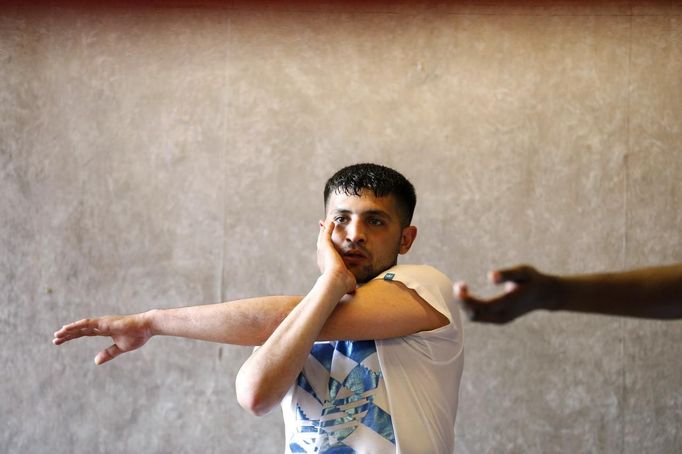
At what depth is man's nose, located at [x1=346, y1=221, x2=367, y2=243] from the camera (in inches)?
83.6

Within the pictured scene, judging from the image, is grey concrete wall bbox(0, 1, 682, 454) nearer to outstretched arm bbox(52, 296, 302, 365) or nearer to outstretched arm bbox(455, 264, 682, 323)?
outstretched arm bbox(52, 296, 302, 365)

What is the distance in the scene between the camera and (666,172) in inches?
137

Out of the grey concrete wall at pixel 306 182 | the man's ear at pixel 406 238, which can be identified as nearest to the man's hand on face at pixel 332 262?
the man's ear at pixel 406 238

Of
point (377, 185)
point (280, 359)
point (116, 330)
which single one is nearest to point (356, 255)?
point (377, 185)

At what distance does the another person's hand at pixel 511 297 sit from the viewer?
3.95 ft

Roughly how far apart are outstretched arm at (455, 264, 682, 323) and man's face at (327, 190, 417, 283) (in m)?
0.91

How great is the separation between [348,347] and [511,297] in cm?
86

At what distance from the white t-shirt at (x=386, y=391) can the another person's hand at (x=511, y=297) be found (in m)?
0.73

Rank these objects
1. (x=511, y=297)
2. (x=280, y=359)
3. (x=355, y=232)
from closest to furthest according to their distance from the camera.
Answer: (x=511, y=297)
(x=280, y=359)
(x=355, y=232)

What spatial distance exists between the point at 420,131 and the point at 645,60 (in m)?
1.04

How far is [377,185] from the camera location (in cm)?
221

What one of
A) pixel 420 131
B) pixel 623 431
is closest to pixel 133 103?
pixel 420 131

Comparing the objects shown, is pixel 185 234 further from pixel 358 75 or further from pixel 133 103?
pixel 358 75

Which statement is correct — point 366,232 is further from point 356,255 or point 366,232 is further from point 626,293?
point 626,293
